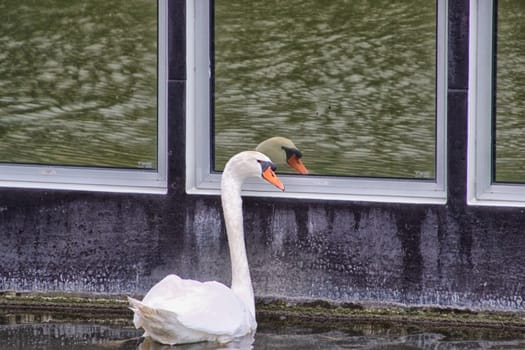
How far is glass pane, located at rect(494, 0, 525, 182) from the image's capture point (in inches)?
374

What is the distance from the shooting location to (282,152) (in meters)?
9.84

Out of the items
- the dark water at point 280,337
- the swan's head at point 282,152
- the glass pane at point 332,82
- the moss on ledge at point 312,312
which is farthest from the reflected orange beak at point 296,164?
the dark water at point 280,337

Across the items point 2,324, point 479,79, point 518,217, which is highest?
point 479,79

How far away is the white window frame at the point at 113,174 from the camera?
10031 mm

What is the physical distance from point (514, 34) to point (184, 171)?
2173mm

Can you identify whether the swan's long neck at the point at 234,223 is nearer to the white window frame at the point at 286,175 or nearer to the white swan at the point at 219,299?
the white swan at the point at 219,299

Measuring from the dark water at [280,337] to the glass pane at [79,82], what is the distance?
3.84 feet

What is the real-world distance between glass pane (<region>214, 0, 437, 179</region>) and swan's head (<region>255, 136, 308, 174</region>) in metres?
0.14

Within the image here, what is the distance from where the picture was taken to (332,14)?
9.78 metres

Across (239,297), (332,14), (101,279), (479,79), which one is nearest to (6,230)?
(101,279)

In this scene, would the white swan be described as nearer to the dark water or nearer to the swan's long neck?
the swan's long neck

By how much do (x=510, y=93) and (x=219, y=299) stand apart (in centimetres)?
217

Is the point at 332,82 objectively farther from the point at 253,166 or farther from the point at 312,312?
the point at 312,312

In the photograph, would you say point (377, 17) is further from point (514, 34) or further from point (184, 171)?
point (184, 171)
